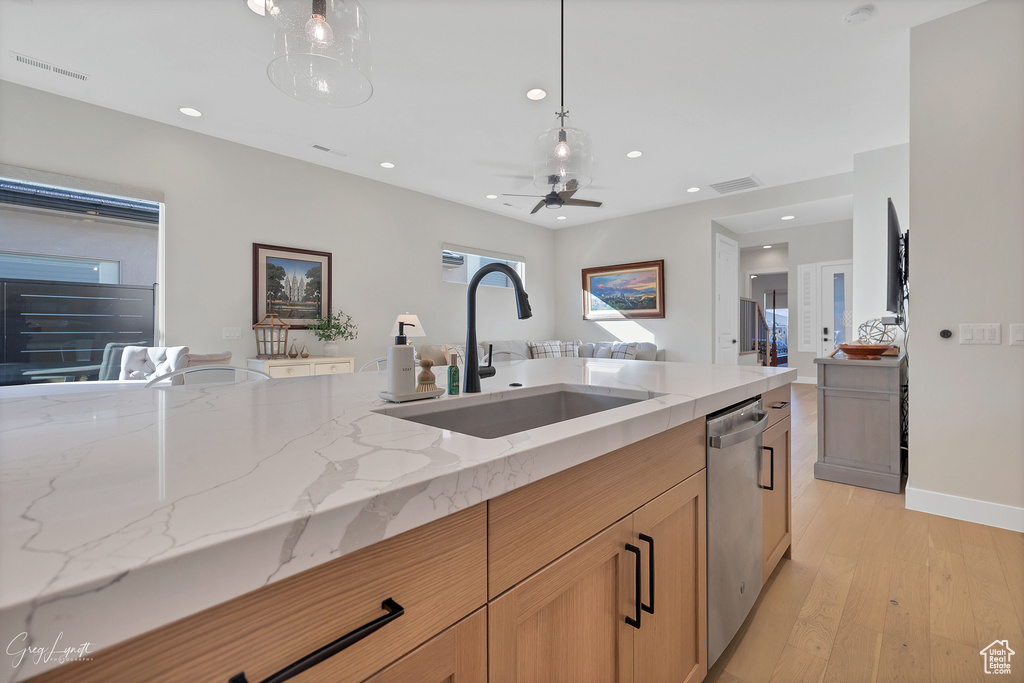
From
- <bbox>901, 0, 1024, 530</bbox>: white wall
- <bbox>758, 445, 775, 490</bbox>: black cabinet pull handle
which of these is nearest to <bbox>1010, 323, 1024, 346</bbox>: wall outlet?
<bbox>901, 0, 1024, 530</bbox>: white wall

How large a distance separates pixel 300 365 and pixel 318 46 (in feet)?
10.1

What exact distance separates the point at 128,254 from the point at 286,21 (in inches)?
130

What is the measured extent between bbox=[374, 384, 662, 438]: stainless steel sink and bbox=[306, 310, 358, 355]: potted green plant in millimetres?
3576

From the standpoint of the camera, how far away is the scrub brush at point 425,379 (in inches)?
44.4

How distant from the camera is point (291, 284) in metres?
4.22

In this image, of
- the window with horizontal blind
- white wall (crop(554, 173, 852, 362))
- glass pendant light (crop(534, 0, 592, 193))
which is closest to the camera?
glass pendant light (crop(534, 0, 592, 193))

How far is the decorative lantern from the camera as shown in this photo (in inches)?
158

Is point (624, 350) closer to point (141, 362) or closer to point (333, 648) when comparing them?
point (141, 362)

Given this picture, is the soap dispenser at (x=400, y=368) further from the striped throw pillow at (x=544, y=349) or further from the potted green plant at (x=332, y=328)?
the striped throw pillow at (x=544, y=349)

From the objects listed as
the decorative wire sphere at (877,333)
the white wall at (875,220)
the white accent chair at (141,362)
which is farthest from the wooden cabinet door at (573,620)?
the white wall at (875,220)

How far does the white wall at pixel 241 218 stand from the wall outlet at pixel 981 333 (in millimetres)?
4620

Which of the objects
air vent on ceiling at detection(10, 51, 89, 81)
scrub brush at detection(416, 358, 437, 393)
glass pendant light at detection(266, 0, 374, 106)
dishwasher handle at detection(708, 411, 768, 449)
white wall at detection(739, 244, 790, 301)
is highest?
air vent on ceiling at detection(10, 51, 89, 81)

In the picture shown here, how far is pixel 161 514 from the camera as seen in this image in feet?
1.35

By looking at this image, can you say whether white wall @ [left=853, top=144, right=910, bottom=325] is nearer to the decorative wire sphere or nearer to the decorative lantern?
the decorative wire sphere
